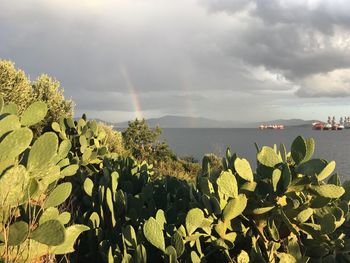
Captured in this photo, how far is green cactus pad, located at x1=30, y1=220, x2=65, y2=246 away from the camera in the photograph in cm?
255

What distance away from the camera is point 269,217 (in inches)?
140

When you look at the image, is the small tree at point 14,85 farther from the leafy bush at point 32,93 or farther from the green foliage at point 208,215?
the green foliage at point 208,215

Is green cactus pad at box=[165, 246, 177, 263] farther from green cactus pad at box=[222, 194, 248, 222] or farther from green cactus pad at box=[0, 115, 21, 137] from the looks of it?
green cactus pad at box=[0, 115, 21, 137]

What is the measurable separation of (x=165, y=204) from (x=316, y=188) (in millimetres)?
1891

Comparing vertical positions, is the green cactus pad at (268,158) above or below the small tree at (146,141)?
above

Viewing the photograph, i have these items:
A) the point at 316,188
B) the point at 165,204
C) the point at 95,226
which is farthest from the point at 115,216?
the point at 316,188

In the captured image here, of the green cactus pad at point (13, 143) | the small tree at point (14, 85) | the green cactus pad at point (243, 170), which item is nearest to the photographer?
the green cactus pad at point (13, 143)

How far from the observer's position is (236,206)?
3391 millimetres

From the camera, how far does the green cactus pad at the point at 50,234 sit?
255 cm

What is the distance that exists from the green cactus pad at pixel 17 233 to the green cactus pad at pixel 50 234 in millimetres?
59

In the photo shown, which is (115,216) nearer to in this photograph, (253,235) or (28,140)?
(253,235)

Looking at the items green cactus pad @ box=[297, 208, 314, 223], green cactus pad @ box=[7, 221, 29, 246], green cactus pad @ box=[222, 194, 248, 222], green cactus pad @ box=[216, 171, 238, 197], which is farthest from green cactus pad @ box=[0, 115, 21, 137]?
green cactus pad @ box=[297, 208, 314, 223]

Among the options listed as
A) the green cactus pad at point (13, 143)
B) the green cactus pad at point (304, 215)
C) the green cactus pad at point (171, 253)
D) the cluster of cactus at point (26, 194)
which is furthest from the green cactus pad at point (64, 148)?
the green cactus pad at point (304, 215)

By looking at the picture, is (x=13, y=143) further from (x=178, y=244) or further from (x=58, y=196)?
(x=178, y=244)
